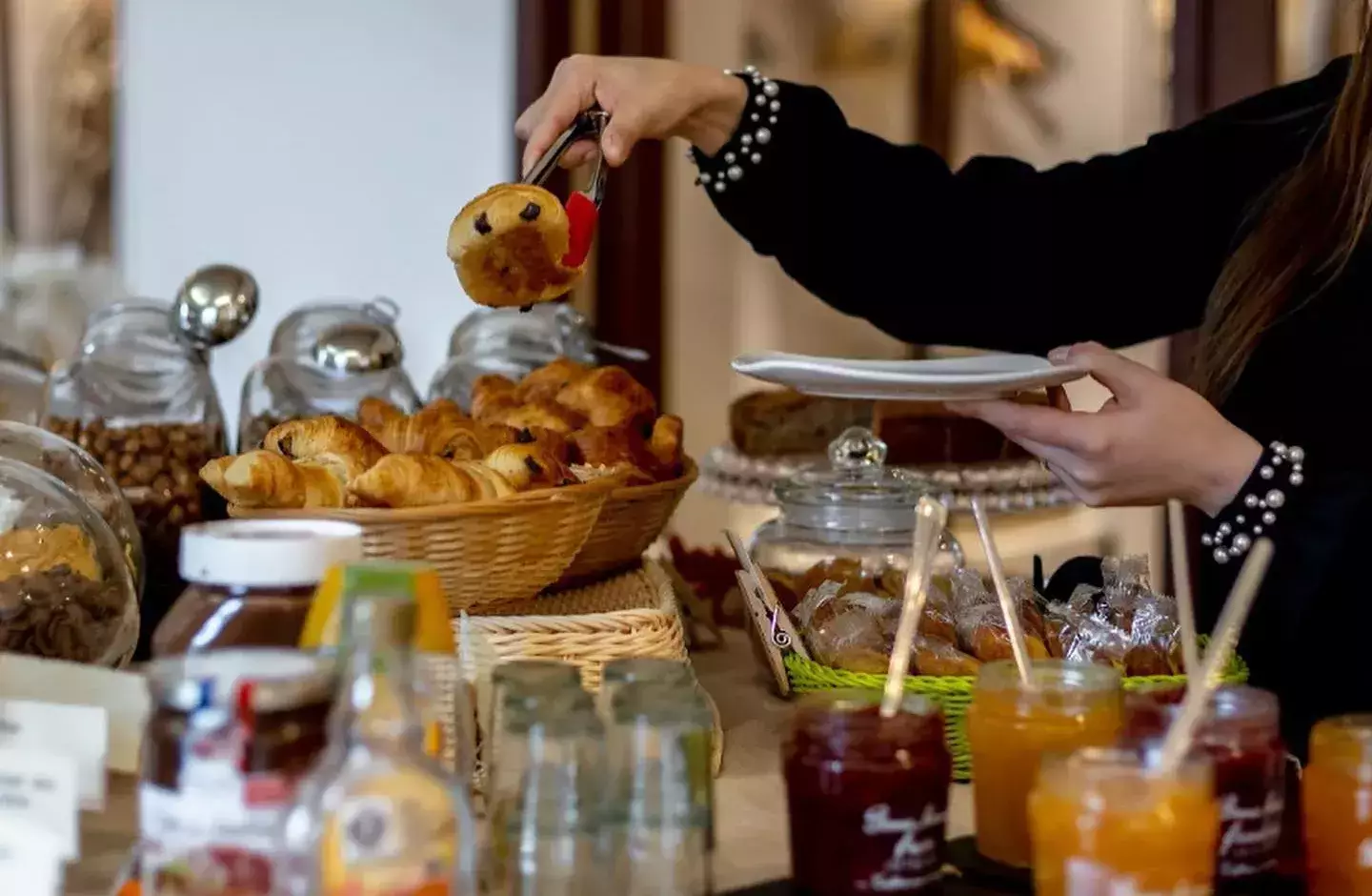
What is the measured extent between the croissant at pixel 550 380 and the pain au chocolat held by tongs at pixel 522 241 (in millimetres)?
238

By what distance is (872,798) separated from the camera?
0.77 m

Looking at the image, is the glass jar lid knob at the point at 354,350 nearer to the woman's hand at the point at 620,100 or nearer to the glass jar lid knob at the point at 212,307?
the glass jar lid knob at the point at 212,307

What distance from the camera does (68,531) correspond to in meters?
A: 1.05

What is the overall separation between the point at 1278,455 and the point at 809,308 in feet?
7.28

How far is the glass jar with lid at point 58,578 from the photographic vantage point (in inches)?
39.4

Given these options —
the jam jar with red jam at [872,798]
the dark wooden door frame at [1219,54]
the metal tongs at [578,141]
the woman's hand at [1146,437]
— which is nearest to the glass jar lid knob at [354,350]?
the metal tongs at [578,141]

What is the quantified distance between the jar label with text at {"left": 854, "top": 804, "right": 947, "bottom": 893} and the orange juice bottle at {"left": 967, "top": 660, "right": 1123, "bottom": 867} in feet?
0.30

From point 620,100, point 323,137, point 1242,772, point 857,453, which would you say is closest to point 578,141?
point 620,100

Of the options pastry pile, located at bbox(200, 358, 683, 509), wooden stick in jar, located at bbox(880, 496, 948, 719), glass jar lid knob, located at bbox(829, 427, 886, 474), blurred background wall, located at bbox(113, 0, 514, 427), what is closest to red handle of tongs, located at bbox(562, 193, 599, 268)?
pastry pile, located at bbox(200, 358, 683, 509)

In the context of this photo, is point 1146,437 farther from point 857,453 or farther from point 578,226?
point 578,226

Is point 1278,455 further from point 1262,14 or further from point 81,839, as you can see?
point 1262,14

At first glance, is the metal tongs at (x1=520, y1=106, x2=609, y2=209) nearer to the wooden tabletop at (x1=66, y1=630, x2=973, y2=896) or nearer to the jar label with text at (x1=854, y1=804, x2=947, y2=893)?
the wooden tabletop at (x1=66, y1=630, x2=973, y2=896)

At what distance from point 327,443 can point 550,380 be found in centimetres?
41

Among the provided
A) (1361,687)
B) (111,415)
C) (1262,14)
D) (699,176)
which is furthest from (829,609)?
(1262,14)
